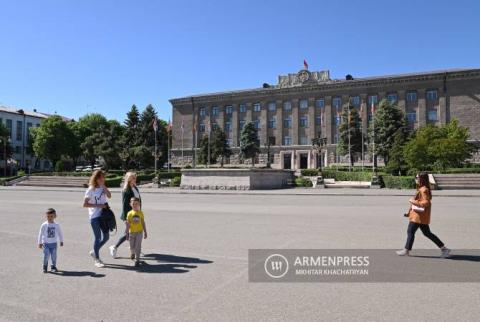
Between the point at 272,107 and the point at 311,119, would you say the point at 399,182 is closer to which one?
the point at 311,119

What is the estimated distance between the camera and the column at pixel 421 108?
6925 centimetres

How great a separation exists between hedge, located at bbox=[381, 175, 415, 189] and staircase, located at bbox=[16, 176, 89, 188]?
3218 cm

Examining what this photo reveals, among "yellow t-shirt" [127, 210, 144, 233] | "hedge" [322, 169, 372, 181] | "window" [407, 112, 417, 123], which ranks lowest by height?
"hedge" [322, 169, 372, 181]

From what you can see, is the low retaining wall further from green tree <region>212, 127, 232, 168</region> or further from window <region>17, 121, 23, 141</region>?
window <region>17, 121, 23, 141</region>

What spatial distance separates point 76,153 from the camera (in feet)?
283

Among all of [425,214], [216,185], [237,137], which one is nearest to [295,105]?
[237,137]

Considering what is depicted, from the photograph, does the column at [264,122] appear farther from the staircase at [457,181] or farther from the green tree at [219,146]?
the staircase at [457,181]

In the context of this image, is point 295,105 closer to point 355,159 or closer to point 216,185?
point 355,159

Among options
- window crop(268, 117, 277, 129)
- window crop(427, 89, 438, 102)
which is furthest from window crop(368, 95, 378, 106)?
window crop(268, 117, 277, 129)

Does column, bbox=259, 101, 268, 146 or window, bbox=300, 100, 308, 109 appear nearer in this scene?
window, bbox=300, 100, 308, 109

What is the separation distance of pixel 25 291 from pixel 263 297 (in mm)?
3395

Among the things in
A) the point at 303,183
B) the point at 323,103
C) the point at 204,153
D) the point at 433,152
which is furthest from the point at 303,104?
the point at 303,183

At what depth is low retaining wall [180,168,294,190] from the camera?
3641cm

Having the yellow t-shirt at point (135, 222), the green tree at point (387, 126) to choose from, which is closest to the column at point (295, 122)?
the green tree at point (387, 126)
